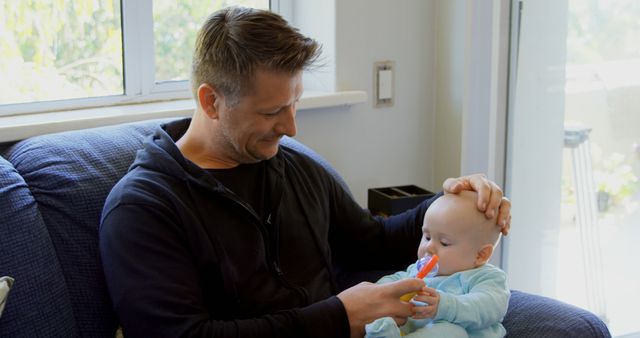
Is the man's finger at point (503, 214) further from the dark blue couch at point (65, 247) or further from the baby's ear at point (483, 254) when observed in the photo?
the dark blue couch at point (65, 247)

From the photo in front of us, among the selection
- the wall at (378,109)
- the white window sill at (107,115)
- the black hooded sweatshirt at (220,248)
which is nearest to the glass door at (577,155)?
the wall at (378,109)

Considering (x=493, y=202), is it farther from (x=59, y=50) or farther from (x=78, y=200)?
(x=59, y=50)

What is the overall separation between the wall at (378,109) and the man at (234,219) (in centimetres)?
78

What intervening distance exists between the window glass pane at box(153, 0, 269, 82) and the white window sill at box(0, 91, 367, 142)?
0.34 feet

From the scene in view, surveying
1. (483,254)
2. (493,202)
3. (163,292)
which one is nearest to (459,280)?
(483,254)

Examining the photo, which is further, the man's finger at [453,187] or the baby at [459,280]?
the man's finger at [453,187]

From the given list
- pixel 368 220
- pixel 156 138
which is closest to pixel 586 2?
pixel 368 220

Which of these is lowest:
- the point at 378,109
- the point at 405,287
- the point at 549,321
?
the point at 549,321

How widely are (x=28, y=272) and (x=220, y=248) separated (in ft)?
1.19

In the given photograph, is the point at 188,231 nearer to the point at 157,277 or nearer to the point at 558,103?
the point at 157,277

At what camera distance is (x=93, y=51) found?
2375 millimetres

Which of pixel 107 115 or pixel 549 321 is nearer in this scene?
pixel 549 321

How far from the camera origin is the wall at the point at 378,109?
8.57ft

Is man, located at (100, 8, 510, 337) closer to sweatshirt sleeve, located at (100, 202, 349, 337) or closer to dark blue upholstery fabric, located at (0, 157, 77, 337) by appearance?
sweatshirt sleeve, located at (100, 202, 349, 337)
